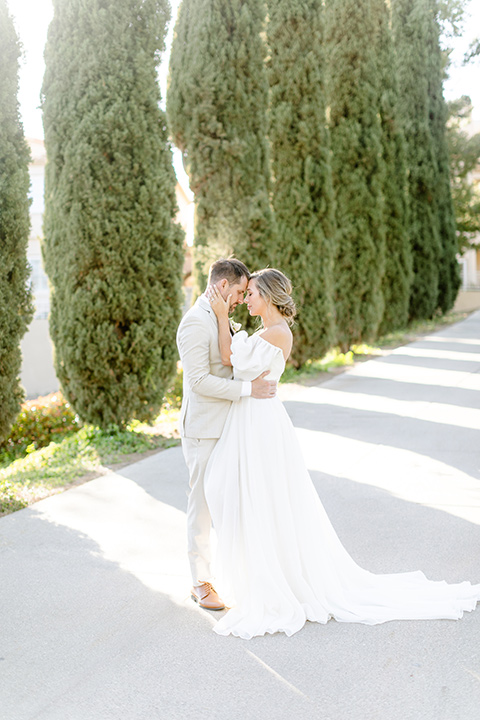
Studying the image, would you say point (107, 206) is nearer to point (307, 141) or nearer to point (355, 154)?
point (307, 141)

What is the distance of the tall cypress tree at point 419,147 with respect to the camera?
68.1 feet

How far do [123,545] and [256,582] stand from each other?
145 cm

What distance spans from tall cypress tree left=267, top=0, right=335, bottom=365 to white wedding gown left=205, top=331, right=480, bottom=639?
29.8 ft

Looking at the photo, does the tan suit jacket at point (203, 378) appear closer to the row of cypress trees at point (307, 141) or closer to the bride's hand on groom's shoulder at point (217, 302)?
the bride's hand on groom's shoulder at point (217, 302)

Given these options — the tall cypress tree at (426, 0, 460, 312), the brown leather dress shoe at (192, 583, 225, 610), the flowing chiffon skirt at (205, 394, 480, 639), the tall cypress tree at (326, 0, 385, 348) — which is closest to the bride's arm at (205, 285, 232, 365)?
the flowing chiffon skirt at (205, 394, 480, 639)

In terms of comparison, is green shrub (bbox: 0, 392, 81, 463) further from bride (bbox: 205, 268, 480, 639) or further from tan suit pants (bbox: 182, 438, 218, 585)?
bride (bbox: 205, 268, 480, 639)

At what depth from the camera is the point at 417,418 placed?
8.70 m

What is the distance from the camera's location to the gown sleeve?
3795mm

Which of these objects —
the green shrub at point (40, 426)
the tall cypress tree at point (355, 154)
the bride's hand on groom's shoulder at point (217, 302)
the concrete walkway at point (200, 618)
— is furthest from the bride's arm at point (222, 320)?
the tall cypress tree at point (355, 154)

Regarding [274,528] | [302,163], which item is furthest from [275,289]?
[302,163]

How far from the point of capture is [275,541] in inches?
148

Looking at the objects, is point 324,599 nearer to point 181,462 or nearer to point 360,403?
point 181,462

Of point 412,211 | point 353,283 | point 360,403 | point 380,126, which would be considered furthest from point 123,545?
point 412,211

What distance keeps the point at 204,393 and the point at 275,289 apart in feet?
2.27
